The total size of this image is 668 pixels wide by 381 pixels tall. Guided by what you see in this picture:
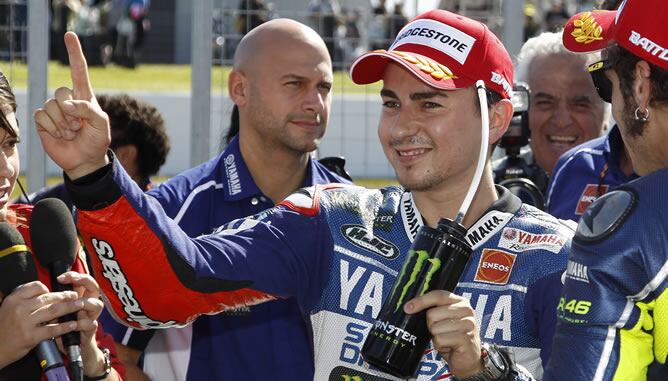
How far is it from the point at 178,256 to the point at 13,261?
40cm

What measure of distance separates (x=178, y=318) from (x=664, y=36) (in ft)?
4.55

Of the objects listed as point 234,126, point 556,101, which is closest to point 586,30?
point 556,101

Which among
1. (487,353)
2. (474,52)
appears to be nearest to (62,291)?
(487,353)

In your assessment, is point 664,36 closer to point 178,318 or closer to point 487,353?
point 487,353

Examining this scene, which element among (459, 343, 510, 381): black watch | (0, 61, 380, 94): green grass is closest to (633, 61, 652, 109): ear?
(459, 343, 510, 381): black watch

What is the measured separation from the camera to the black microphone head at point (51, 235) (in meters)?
2.84

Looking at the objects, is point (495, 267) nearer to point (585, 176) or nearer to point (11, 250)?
point (11, 250)

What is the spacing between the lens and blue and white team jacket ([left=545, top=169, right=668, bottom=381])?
6.86ft

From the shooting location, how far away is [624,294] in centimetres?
212

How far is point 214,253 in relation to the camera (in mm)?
2889

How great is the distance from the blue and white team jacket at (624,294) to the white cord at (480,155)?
41cm

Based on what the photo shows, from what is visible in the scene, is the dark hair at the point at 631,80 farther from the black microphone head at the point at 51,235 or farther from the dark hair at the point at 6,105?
the dark hair at the point at 6,105

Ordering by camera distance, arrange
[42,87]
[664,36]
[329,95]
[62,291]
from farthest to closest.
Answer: [42,87]
[329,95]
[62,291]
[664,36]

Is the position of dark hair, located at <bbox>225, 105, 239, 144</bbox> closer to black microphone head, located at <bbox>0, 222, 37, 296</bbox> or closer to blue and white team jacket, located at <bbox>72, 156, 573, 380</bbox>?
blue and white team jacket, located at <bbox>72, 156, 573, 380</bbox>
